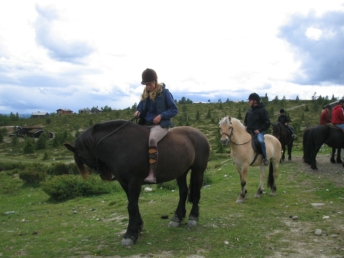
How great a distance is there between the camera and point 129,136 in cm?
575

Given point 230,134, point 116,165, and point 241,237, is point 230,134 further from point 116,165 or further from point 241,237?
point 116,165

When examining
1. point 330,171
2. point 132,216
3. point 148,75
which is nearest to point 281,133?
point 330,171

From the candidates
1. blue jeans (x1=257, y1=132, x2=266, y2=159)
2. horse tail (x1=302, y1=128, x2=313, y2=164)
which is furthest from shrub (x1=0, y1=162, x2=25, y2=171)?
blue jeans (x1=257, y1=132, x2=266, y2=159)

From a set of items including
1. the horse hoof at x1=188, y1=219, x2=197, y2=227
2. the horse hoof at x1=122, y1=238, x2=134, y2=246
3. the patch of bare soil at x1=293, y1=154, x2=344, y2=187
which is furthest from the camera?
the patch of bare soil at x1=293, y1=154, x2=344, y2=187

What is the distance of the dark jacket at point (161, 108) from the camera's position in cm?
600

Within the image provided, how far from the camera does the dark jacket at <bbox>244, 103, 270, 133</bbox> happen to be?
929cm

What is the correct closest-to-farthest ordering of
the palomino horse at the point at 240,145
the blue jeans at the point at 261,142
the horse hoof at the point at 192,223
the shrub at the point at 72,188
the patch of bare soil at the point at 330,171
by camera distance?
the horse hoof at the point at 192,223
the palomino horse at the point at 240,145
the blue jeans at the point at 261,142
the patch of bare soil at the point at 330,171
the shrub at the point at 72,188

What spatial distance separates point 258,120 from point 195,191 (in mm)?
3616

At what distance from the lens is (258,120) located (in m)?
9.34

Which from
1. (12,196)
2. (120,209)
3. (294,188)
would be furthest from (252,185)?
(12,196)

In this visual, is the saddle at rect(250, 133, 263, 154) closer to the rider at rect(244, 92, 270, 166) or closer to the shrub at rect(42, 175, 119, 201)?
the rider at rect(244, 92, 270, 166)

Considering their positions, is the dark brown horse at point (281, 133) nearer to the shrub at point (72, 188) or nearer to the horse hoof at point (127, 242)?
the shrub at point (72, 188)

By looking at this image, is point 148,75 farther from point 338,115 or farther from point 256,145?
point 338,115

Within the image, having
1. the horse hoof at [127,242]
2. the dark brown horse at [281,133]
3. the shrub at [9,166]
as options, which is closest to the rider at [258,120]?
the horse hoof at [127,242]
